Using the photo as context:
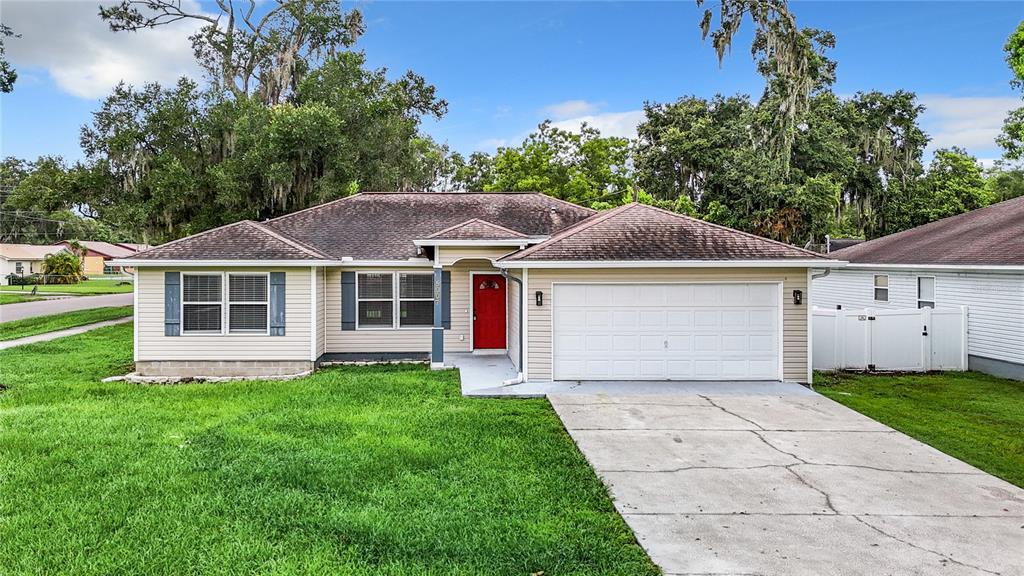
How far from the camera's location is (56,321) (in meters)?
19.8

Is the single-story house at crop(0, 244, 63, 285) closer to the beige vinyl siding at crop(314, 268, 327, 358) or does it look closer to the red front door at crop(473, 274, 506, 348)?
the beige vinyl siding at crop(314, 268, 327, 358)

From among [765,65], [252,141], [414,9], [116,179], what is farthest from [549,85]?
[116,179]

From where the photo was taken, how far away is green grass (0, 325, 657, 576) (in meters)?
3.89

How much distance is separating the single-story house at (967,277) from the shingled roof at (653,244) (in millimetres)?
4517

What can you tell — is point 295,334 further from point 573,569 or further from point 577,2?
point 577,2

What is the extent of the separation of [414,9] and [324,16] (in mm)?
4336

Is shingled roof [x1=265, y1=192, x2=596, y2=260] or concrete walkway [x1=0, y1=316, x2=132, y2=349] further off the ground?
shingled roof [x1=265, y1=192, x2=596, y2=260]

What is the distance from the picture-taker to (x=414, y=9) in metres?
21.2

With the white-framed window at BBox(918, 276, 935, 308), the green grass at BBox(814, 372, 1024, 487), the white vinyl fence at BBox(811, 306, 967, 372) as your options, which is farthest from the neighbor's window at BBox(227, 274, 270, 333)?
the white-framed window at BBox(918, 276, 935, 308)

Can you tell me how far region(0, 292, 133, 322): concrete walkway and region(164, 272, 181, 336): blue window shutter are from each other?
13981 mm

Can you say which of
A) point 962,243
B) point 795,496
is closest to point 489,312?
point 795,496

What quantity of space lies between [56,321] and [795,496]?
77.6 feet

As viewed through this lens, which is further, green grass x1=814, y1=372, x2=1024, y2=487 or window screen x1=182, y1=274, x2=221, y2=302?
window screen x1=182, y1=274, x2=221, y2=302

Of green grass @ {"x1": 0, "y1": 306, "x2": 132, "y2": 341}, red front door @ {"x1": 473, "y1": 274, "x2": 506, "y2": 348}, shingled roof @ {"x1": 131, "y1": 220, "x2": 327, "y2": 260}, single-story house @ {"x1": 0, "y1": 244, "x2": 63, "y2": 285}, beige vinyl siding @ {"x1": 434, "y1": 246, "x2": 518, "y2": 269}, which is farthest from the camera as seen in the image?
single-story house @ {"x1": 0, "y1": 244, "x2": 63, "y2": 285}
